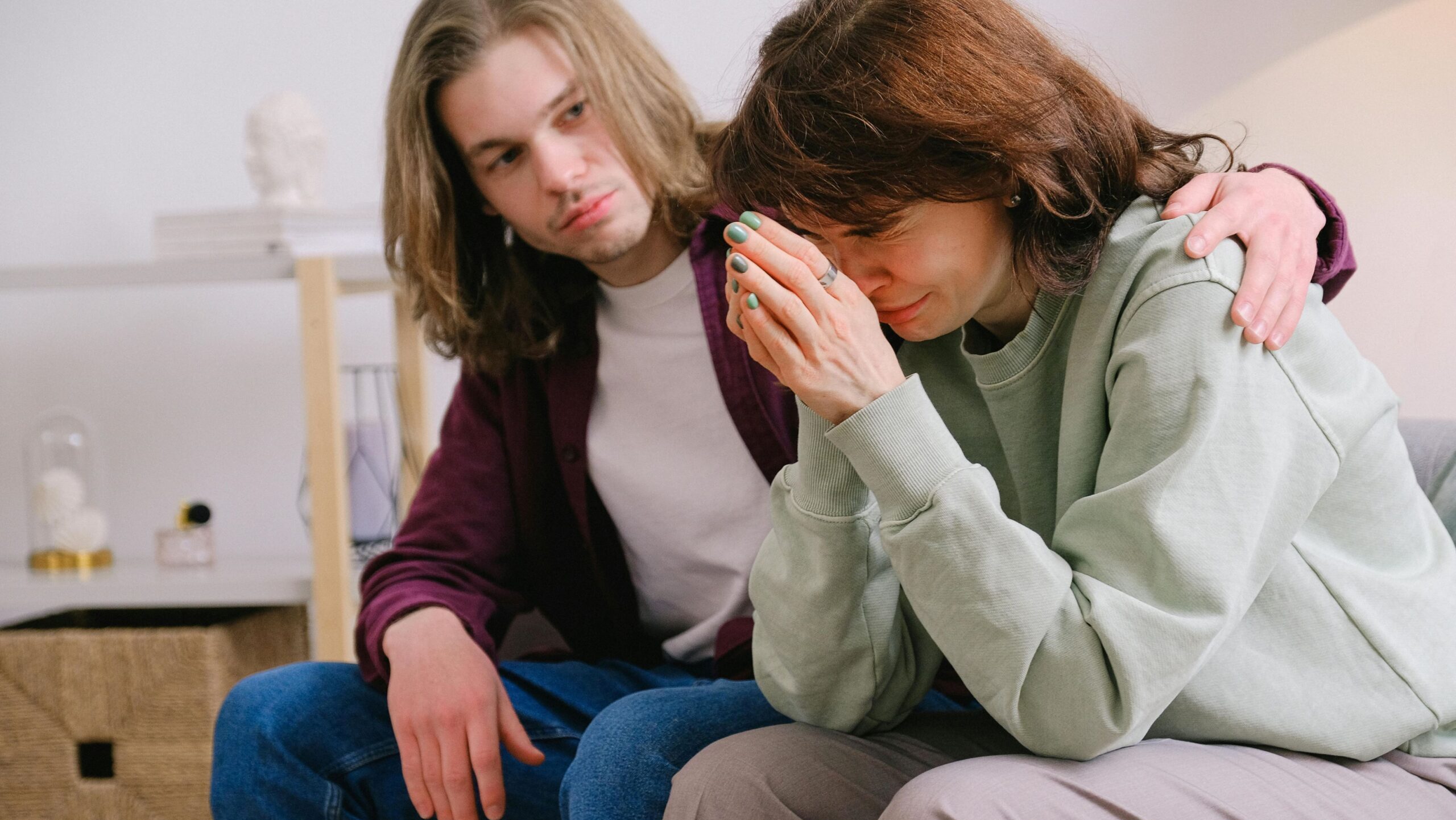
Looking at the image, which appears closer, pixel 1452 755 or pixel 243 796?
pixel 1452 755

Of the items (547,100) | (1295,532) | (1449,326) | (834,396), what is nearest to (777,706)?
(834,396)

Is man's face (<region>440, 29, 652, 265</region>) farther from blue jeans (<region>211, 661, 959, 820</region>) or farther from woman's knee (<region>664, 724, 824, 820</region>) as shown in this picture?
woman's knee (<region>664, 724, 824, 820</region>)

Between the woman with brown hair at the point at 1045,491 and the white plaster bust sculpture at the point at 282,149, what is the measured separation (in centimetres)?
101

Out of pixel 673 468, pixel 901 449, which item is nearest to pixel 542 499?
pixel 673 468

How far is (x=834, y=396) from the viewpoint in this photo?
0.73m

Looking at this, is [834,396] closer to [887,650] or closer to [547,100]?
[887,650]

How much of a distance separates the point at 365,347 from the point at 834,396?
131 centimetres

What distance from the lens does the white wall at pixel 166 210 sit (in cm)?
186

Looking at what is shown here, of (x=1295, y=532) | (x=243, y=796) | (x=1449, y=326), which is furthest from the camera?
(x=1449, y=326)

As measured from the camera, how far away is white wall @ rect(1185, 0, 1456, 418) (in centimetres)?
134

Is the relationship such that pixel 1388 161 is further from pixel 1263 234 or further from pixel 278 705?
pixel 278 705

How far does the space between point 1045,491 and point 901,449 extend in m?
0.20

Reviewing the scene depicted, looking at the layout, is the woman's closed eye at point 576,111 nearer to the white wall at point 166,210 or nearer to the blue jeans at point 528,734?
the blue jeans at point 528,734

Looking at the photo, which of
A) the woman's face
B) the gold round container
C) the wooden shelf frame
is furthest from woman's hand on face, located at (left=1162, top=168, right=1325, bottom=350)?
the gold round container
